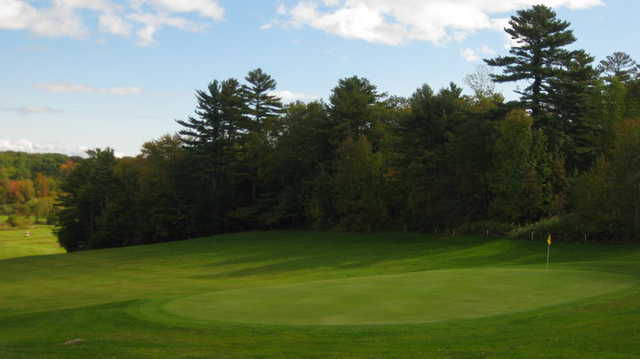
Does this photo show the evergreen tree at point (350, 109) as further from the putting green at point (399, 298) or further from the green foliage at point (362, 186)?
the putting green at point (399, 298)

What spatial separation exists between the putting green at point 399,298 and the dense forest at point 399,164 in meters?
19.0

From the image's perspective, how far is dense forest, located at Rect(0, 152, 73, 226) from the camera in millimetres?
134988

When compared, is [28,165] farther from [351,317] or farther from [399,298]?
[351,317]

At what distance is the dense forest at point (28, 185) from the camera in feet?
443

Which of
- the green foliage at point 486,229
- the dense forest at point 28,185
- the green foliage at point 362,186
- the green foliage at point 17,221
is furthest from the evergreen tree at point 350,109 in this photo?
the green foliage at point 17,221

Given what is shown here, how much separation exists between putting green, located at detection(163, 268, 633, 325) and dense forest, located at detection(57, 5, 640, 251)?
62.4ft

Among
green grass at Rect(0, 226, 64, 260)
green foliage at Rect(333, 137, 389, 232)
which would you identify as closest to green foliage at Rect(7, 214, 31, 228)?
green grass at Rect(0, 226, 64, 260)

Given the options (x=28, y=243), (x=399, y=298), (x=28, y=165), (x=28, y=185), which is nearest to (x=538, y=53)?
(x=399, y=298)

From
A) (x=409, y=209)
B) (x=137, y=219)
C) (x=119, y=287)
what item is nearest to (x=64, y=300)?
(x=119, y=287)

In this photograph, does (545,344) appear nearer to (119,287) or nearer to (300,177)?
(119,287)

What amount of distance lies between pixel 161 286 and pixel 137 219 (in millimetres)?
44042

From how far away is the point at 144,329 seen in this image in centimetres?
1454

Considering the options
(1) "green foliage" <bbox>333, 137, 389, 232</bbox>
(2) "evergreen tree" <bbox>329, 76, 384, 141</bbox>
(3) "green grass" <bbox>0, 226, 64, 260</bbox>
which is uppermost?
(2) "evergreen tree" <bbox>329, 76, 384, 141</bbox>

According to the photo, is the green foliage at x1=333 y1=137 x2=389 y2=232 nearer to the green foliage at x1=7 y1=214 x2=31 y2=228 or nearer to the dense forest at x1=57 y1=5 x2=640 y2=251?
the dense forest at x1=57 y1=5 x2=640 y2=251
